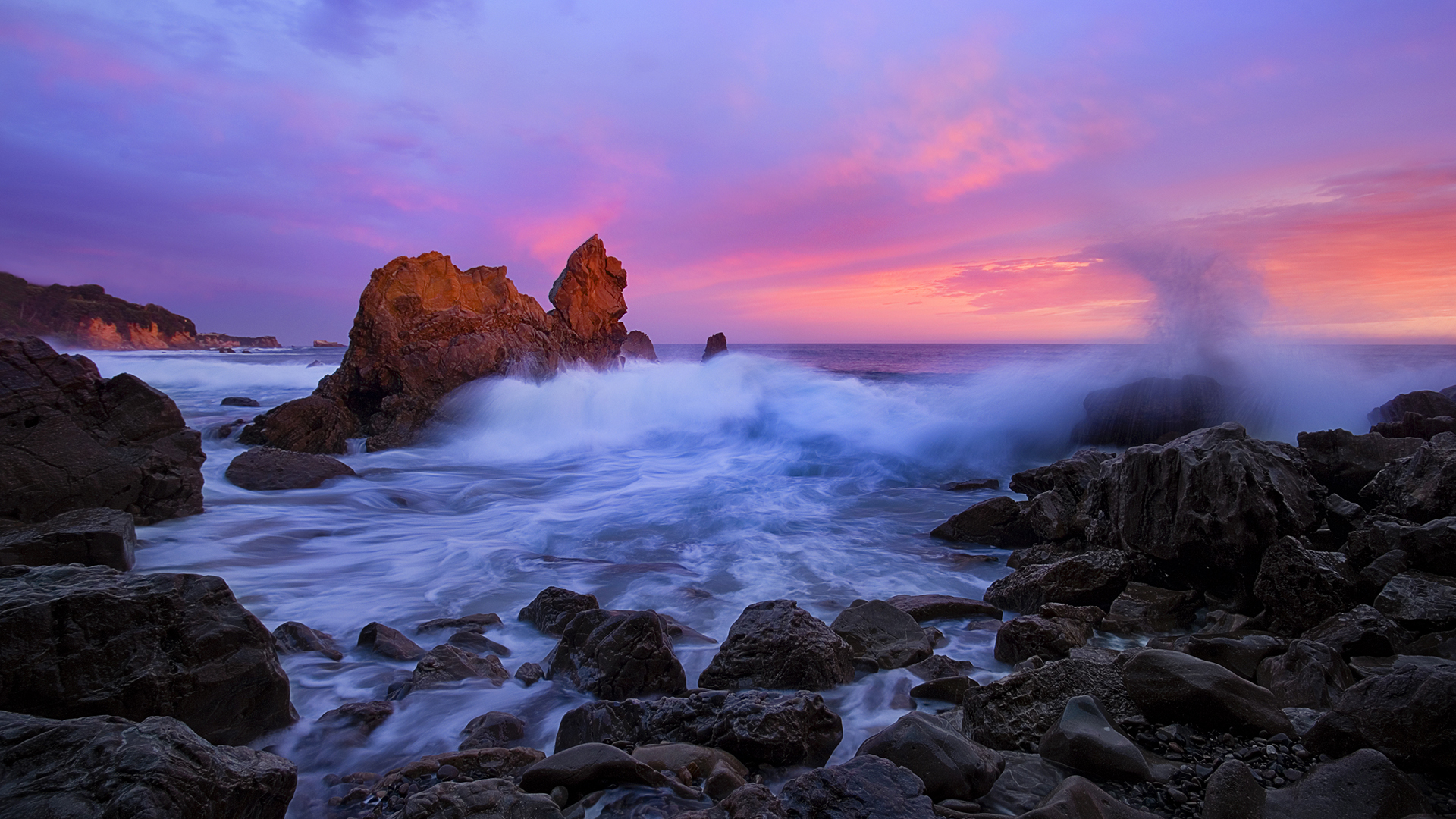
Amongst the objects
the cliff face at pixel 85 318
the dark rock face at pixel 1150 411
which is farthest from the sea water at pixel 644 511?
the cliff face at pixel 85 318

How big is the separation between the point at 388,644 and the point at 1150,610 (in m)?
5.41

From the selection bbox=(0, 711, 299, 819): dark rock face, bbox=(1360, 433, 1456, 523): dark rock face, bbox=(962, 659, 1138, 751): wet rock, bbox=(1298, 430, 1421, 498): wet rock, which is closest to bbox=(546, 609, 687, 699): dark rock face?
bbox=(962, 659, 1138, 751): wet rock

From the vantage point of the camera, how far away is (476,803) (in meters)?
2.19

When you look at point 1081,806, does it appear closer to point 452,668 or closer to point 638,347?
point 452,668

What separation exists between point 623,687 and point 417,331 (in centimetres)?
1414

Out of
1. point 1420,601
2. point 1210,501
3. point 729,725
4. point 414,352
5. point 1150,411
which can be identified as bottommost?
point 729,725

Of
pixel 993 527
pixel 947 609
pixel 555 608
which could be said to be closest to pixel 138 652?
pixel 555 608

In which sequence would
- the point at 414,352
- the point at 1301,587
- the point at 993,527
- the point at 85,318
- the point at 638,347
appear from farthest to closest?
the point at 85,318
the point at 638,347
the point at 414,352
the point at 993,527
the point at 1301,587

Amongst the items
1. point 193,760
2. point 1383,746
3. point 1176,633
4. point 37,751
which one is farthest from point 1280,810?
point 37,751

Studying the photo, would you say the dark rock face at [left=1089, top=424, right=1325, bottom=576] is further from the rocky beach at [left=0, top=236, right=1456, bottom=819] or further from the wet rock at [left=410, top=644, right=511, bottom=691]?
the wet rock at [left=410, top=644, right=511, bottom=691]

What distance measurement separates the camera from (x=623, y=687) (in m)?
3.73

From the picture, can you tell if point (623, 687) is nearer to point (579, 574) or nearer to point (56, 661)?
point (56, 661)

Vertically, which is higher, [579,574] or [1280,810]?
[1280,810]

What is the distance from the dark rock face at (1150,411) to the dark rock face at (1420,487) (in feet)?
21.1
